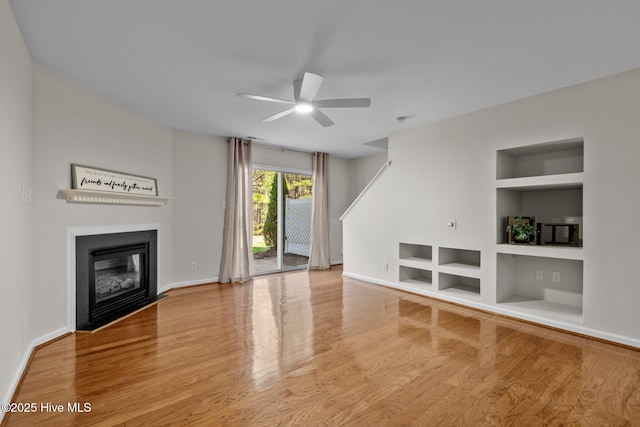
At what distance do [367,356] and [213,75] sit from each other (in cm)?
298

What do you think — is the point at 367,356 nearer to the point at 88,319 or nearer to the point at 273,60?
the point at 273,60

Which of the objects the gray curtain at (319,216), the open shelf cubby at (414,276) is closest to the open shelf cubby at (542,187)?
the open shelf cubby at (414,276)

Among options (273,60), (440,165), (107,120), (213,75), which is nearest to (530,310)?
(440,165)

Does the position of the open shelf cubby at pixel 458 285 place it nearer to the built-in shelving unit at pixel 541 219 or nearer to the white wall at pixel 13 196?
the built-in shelving unit at pixel 541 219

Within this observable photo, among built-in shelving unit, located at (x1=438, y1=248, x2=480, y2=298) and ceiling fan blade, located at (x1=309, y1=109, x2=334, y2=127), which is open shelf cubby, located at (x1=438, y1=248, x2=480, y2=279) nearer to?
built-in shelving unit, located at (x1=438, y1=248, x2=480, y2=298)

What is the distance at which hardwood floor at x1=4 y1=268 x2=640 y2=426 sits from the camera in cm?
183

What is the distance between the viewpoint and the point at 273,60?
2.66m

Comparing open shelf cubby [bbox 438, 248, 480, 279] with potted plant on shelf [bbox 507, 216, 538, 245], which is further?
open shelf cubby [bbox 438, 248, 480, 279]

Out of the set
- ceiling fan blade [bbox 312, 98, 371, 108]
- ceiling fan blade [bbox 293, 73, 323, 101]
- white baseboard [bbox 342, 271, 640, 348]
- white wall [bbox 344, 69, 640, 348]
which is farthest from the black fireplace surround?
white baseboard [bbox 342, 271, 640, 348]

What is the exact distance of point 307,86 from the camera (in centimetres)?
282

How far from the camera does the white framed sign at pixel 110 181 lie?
3141mm

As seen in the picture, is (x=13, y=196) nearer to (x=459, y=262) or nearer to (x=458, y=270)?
(x=458, y=270)

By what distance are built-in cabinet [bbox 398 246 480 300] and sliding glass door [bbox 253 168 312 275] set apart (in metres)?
2.48

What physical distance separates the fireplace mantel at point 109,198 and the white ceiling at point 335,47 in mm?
1144
